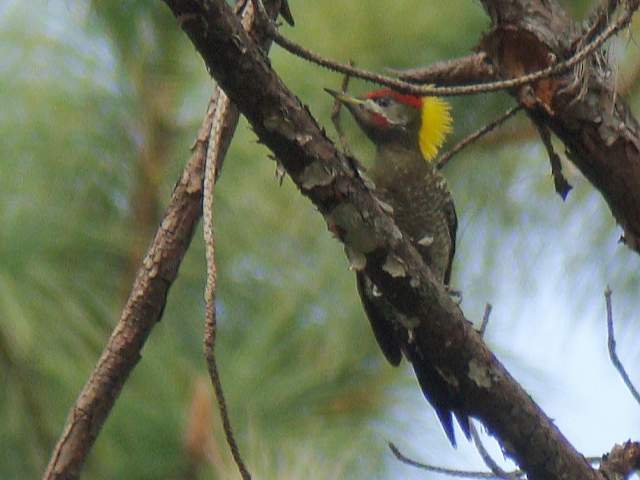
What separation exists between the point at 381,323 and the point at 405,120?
0.51 meters

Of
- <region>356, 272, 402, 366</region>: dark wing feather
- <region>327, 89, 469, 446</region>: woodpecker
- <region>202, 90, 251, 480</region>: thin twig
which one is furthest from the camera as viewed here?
<region>327, 89, 469, 446</region>: woodpecker

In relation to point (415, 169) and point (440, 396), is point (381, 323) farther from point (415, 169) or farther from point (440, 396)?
point (415, 169)

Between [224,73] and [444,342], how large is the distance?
44cm

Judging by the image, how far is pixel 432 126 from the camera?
6.95 ft

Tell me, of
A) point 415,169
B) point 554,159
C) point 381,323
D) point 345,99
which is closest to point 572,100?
point 554,159

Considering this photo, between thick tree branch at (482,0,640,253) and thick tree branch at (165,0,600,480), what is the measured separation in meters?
0.32

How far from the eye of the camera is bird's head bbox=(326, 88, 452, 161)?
206cm

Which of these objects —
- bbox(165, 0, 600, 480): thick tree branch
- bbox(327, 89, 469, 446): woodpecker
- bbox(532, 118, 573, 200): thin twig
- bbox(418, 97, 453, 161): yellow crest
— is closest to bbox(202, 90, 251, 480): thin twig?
bbox(165, 0, 600, 480): thick tree branch

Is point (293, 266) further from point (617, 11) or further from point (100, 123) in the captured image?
point (617, 11)

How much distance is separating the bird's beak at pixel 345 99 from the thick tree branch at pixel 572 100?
0.71 feet

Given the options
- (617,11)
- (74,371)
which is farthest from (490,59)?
(74,371)

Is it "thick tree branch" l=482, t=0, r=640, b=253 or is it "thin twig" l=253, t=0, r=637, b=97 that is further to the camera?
"thick tree branch" l=482, t=0, r=640, b=253

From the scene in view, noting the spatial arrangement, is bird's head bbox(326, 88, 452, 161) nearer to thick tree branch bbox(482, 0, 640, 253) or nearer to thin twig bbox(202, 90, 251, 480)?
thick tree branch bbox(482, 0, 640, 253)

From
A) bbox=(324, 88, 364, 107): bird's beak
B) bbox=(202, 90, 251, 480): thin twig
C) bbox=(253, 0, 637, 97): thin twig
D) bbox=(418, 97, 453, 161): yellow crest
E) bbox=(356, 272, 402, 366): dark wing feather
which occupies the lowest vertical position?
bbox=(202, 90, 251, 480): thin twig
